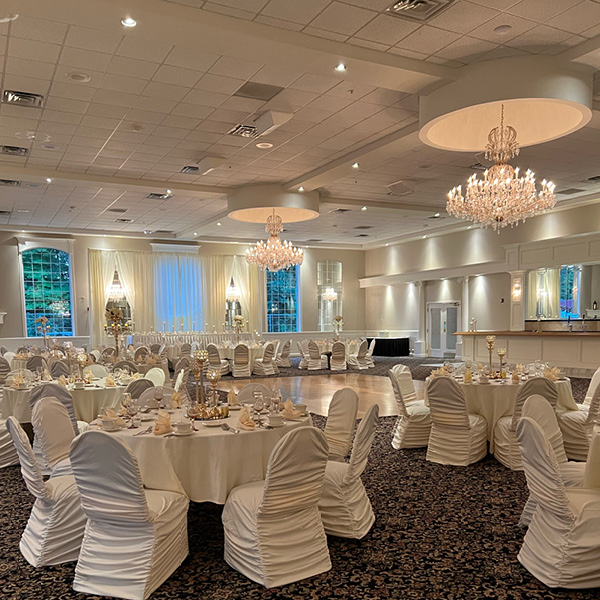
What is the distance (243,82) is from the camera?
6.10 m

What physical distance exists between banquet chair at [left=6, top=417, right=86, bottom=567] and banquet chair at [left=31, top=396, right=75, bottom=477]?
0.61 m

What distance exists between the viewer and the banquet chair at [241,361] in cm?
1404

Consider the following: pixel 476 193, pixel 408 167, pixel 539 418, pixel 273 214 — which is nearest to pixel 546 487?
pixel 539 418

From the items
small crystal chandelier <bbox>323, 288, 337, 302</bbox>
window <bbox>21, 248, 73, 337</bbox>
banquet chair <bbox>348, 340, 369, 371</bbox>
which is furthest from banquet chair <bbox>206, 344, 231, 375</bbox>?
small crystal chandelier <bbox>323, 288, 337, 302</bbox>

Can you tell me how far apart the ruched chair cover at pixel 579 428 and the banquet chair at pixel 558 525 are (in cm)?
252

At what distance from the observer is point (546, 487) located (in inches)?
128

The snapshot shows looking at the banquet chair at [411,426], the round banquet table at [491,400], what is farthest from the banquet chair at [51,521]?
the round banquet table at [491,400]

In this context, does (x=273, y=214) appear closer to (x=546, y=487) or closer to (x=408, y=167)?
(x=408, y=167)

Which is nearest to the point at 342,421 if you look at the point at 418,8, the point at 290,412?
the point at 290,412

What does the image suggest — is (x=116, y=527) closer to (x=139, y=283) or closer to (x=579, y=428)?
(x=579, y=428)

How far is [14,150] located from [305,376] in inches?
329

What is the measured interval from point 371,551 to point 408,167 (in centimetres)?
750

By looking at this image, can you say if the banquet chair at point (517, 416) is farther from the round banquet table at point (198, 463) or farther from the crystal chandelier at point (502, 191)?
the round banquet table at point (198, 463)

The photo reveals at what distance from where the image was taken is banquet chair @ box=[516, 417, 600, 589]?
3143mm
